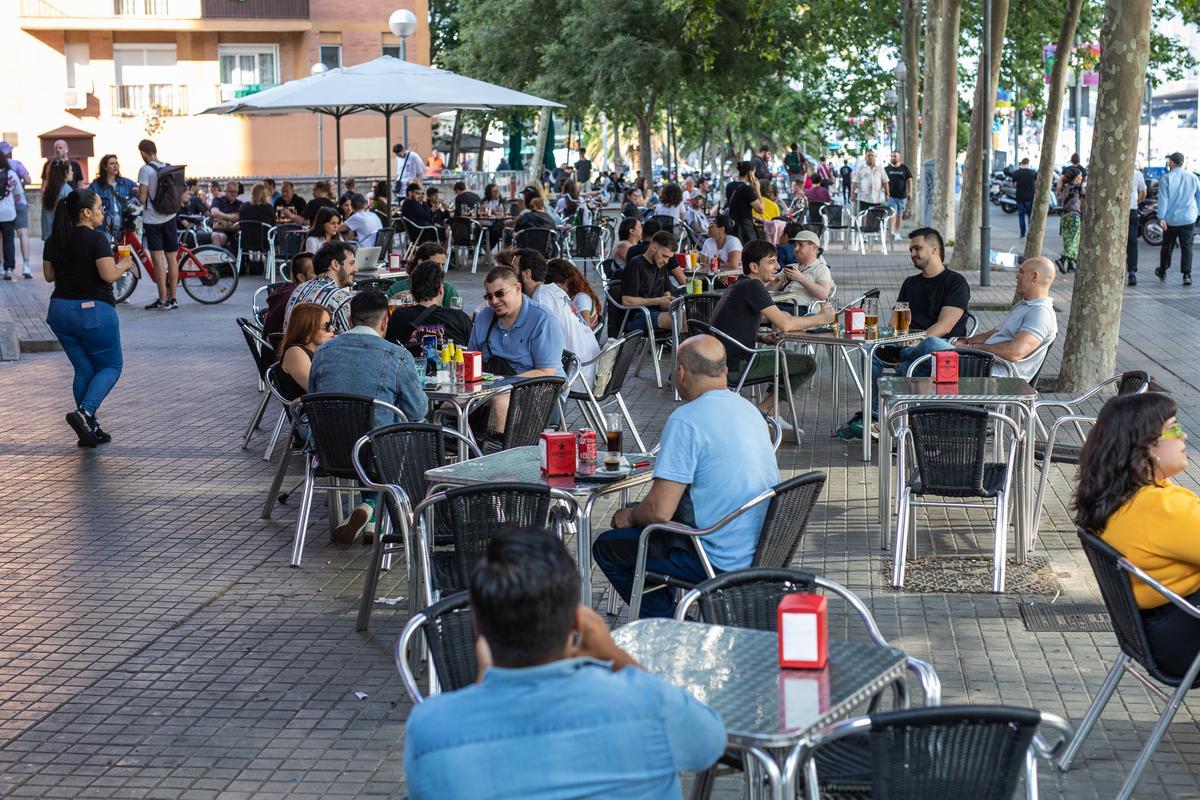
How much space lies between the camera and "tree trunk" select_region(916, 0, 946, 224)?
28.4m

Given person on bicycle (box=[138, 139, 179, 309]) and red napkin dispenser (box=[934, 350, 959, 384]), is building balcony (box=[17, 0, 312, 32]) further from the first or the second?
red napkin dispenser (box=[934, 350, 959, 384])

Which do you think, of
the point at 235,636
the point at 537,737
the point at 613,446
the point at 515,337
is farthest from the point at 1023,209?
the point at 537,737

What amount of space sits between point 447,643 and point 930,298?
7272 mm

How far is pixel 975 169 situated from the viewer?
74.1 feet

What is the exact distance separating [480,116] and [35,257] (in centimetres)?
2644

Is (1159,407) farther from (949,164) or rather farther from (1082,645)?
(949,164)

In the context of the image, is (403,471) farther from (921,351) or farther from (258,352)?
(921,351)

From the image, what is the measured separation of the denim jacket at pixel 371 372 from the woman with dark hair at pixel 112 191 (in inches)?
503

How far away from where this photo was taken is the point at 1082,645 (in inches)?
250

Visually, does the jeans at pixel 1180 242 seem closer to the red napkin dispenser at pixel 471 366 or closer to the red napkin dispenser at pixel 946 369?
the red napkin dispenser at pixel 946 369

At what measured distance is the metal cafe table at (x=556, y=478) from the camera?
5.82m

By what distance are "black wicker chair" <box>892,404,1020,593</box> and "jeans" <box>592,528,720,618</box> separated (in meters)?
1.83

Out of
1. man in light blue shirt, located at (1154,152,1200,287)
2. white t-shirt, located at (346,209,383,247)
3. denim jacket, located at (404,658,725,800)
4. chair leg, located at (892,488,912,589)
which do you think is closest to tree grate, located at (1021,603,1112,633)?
chair leg, located at (892,488,912,589)

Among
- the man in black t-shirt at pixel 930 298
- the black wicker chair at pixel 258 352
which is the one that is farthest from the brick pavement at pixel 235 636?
the man in black t-shirt at pixel 930 298
